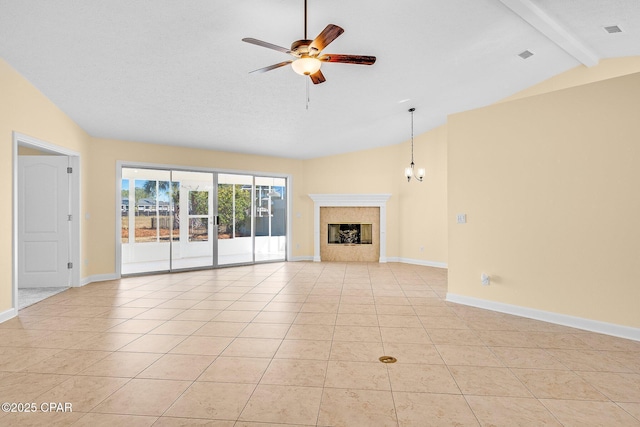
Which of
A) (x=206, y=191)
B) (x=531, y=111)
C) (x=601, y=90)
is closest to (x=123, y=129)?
(x=206, y=191)

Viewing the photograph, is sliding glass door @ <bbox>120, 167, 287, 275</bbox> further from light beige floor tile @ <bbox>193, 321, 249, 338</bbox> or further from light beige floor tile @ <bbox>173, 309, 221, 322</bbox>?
light beige floor tile @ <bbox>193, 321, 249, 338</bbox>

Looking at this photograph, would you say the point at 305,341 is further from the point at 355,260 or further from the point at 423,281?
the point at 355,260

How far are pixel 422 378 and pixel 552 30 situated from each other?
4405 millimetres

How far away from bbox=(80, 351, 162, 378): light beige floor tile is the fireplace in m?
6.15

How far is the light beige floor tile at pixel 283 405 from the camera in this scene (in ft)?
6.63

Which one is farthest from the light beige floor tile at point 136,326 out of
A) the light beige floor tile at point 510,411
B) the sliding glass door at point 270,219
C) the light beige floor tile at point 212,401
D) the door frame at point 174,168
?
the sliding glass door at point 270,219

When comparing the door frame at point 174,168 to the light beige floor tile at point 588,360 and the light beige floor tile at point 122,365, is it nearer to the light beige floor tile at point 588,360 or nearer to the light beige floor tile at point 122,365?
the light beige floor tile at point 122,365

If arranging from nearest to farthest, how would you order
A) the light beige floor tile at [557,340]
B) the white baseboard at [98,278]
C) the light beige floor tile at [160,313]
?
the light beige floor tile at [557,340] < the light beige floor tile at [160,313] < the white baseboard at [98,278]

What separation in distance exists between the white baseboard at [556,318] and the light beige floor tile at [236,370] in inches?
116

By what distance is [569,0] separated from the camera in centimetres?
360

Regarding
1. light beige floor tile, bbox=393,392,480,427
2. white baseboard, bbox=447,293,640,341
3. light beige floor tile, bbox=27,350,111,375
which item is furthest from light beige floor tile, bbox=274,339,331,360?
white baseboard, bbox=447,293,640,341

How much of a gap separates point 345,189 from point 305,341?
18.9 ft

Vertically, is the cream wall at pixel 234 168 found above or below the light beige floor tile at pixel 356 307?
above

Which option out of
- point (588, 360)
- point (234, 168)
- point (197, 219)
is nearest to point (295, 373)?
point (588, 360)
